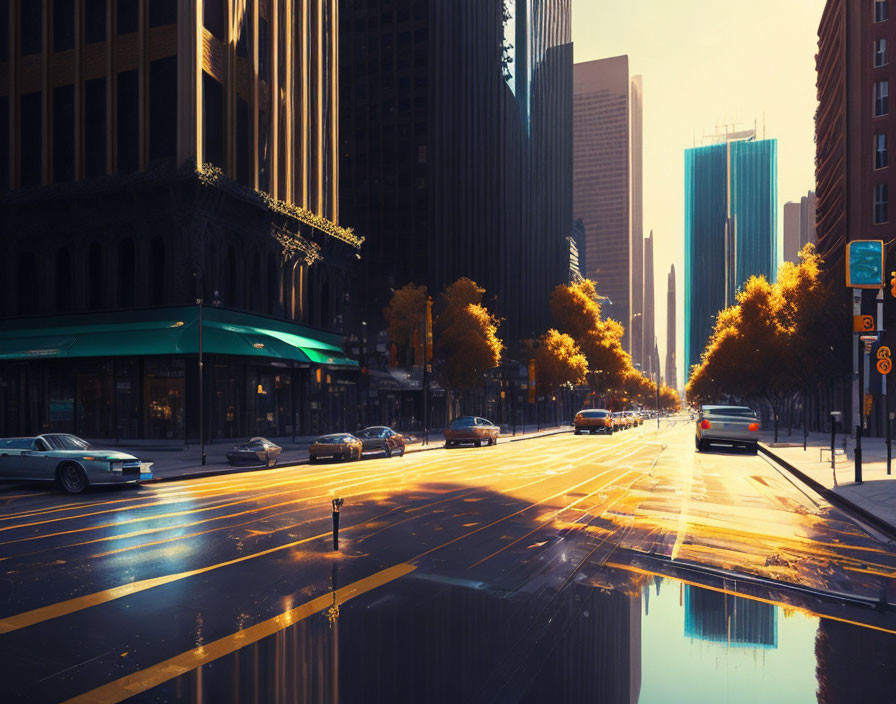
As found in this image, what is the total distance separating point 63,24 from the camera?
38.8 meters

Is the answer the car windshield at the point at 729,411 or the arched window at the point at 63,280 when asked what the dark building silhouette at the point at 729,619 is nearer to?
the car windshield at the point at 729,411

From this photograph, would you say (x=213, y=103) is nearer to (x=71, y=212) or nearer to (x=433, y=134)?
(x=71, y=212)

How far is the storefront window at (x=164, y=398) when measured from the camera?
112 ft

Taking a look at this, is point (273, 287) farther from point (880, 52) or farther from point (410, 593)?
point (880, 52)

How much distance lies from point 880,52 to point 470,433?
138ft

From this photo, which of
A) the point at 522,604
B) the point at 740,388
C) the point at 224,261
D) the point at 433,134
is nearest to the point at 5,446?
the point at 522,604

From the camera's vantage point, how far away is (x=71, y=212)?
123ft

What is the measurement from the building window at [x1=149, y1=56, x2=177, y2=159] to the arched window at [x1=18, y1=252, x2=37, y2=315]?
9.56 meters

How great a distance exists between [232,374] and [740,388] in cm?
5832

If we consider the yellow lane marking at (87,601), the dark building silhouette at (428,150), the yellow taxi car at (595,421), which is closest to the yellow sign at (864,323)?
the yellow lane marking at (87,601)

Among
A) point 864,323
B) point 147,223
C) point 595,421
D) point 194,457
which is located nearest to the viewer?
point 864,323

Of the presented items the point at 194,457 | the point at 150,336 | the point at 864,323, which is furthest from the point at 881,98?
the point at 194,457

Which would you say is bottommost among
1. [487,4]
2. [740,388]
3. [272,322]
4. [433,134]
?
[740,388]

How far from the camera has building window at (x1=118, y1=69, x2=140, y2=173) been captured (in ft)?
121
